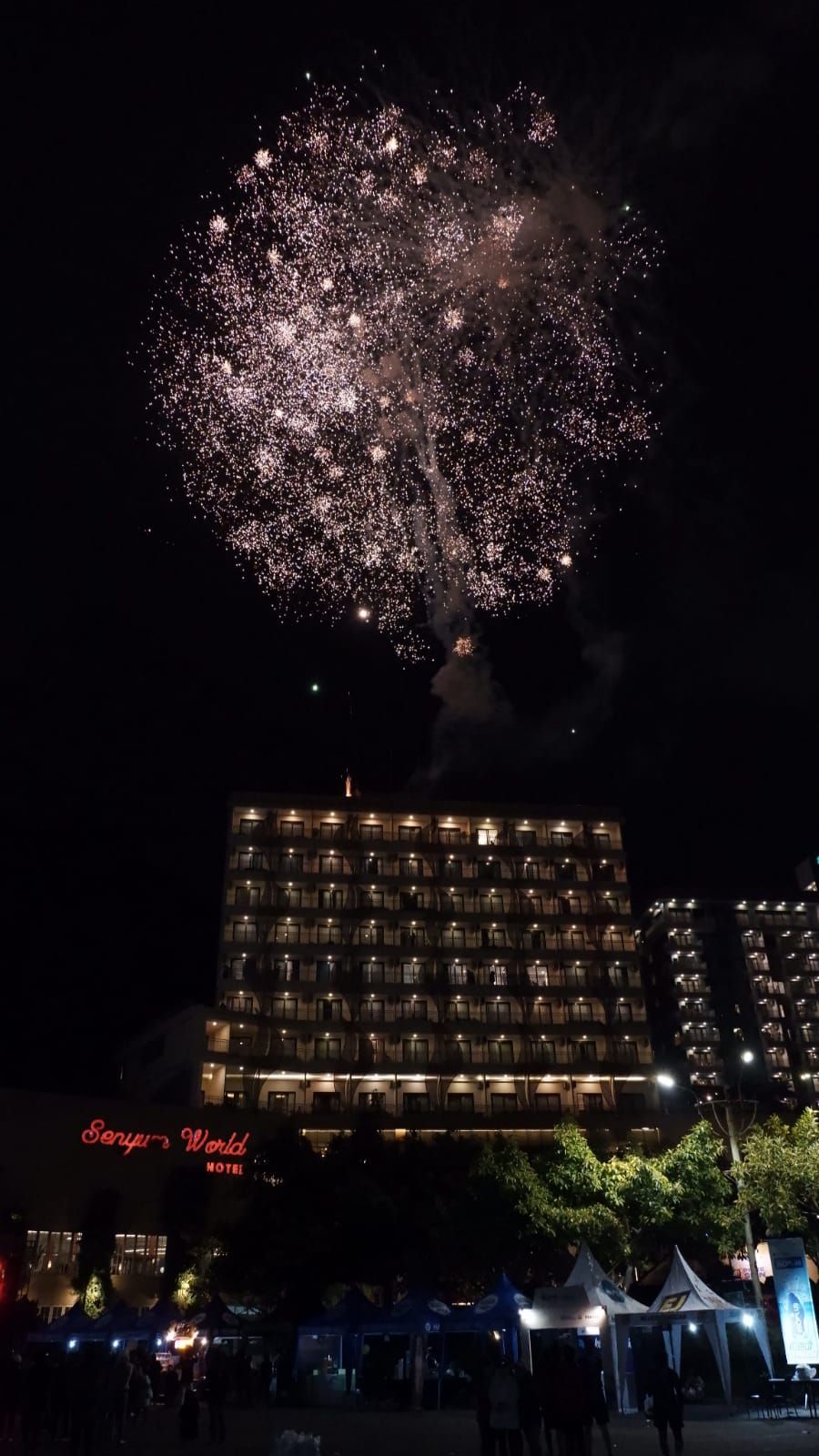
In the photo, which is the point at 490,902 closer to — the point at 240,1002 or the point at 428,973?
the point at 428,973

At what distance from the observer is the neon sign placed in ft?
148

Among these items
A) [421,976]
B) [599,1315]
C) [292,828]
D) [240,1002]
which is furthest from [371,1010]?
[599,1315]

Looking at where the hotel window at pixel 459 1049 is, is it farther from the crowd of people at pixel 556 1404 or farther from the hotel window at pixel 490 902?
the crowd of people at pixel 556 1404

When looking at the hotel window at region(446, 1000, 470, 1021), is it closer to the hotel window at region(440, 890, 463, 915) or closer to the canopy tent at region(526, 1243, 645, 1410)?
the hotel window at region(440, 890, 463, 915)

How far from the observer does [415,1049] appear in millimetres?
60344

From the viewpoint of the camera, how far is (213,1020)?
5669 cm

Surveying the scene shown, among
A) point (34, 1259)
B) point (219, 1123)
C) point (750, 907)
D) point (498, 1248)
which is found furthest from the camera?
point (750, 907)

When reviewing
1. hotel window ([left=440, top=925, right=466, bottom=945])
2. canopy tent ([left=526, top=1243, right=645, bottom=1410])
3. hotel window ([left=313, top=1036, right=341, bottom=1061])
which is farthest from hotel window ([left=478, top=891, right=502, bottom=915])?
canopy tent ([left=526, top=1243, right=645, bottom=1410])

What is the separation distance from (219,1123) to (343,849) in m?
20.4

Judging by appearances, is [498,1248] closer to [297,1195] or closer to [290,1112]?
[297,1195]

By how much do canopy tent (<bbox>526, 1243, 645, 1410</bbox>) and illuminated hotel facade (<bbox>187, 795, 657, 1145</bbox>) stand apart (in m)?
31.9

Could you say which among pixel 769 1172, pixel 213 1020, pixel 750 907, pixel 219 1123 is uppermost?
pixel 750 907

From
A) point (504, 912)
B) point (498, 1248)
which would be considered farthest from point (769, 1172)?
point (504, 912)

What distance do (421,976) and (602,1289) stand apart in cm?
4038
